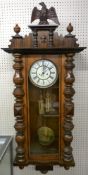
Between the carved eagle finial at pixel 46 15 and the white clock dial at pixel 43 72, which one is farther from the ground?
the carved eagle finial at pixel 46 15

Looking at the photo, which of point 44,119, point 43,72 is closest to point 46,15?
point 43,72

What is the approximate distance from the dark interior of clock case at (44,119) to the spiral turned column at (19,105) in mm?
68

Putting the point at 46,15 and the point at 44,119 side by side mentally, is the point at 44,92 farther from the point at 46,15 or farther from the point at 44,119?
the point at 46,15

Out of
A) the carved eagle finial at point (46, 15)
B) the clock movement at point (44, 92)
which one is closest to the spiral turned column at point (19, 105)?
the clock movement at point (44, 92)

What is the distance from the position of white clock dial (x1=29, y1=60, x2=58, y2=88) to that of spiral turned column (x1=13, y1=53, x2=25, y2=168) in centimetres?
8

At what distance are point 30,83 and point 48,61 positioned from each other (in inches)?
7.3

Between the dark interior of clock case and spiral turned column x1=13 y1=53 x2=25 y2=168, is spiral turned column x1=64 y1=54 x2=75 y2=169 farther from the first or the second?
spiral turned column x1=13 y1=53 x2=25 y2=168

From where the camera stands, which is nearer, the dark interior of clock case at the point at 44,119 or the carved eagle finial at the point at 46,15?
the carved eagle finial at the point at 46,15

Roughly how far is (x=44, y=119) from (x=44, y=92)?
190mm

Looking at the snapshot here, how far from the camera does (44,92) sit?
160cm

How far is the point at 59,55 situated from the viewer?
152 centimetres

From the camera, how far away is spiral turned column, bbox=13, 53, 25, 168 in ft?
4.93

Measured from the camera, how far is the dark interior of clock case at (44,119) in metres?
1.59

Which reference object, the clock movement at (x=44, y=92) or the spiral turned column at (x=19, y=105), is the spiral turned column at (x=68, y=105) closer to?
the clock movement at (x=44, y=92)
